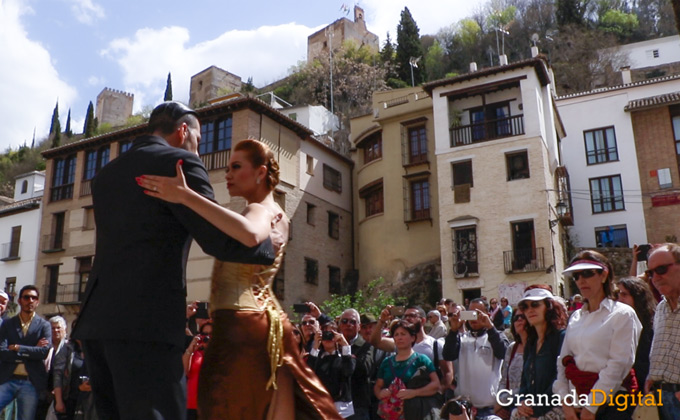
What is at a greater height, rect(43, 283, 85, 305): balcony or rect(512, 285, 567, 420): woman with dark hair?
rect(43, 283, 85, 305): balcony

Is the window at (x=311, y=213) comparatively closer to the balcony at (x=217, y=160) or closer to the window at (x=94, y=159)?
the balcony at (x=217, y=160)

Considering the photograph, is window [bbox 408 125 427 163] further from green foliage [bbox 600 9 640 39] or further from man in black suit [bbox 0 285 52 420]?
green foliage [bbox 600 9 640 39]

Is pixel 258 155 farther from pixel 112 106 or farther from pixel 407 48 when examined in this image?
pixel 112 106

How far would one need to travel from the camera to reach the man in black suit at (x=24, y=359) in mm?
7406

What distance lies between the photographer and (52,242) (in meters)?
34.0

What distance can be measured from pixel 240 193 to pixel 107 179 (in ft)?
2.65

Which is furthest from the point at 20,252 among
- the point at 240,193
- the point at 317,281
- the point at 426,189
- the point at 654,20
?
the point at 654,20

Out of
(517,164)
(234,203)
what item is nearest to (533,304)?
(234,203)

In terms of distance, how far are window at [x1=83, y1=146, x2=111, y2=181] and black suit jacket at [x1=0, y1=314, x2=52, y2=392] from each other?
27820 millimetres

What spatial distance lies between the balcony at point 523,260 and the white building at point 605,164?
29.6ft

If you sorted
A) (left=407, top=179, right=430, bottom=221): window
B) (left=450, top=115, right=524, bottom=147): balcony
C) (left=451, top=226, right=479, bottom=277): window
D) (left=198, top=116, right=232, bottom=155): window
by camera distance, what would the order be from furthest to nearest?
(left=407, top=179, right=430, bottom=221): window
(left=198, top=116, right=232, bottom=155): window
(left=450, top=115, right=524, bottom=147): balcony
(left=451, top=226, right=479, bottom=277): window

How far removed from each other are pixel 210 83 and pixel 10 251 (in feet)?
164

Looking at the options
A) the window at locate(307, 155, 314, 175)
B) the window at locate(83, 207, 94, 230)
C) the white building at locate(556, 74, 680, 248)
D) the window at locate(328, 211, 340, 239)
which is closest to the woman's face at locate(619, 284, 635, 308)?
the window at locate(307, 155, 314, 175)

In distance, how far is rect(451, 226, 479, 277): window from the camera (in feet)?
88.3
